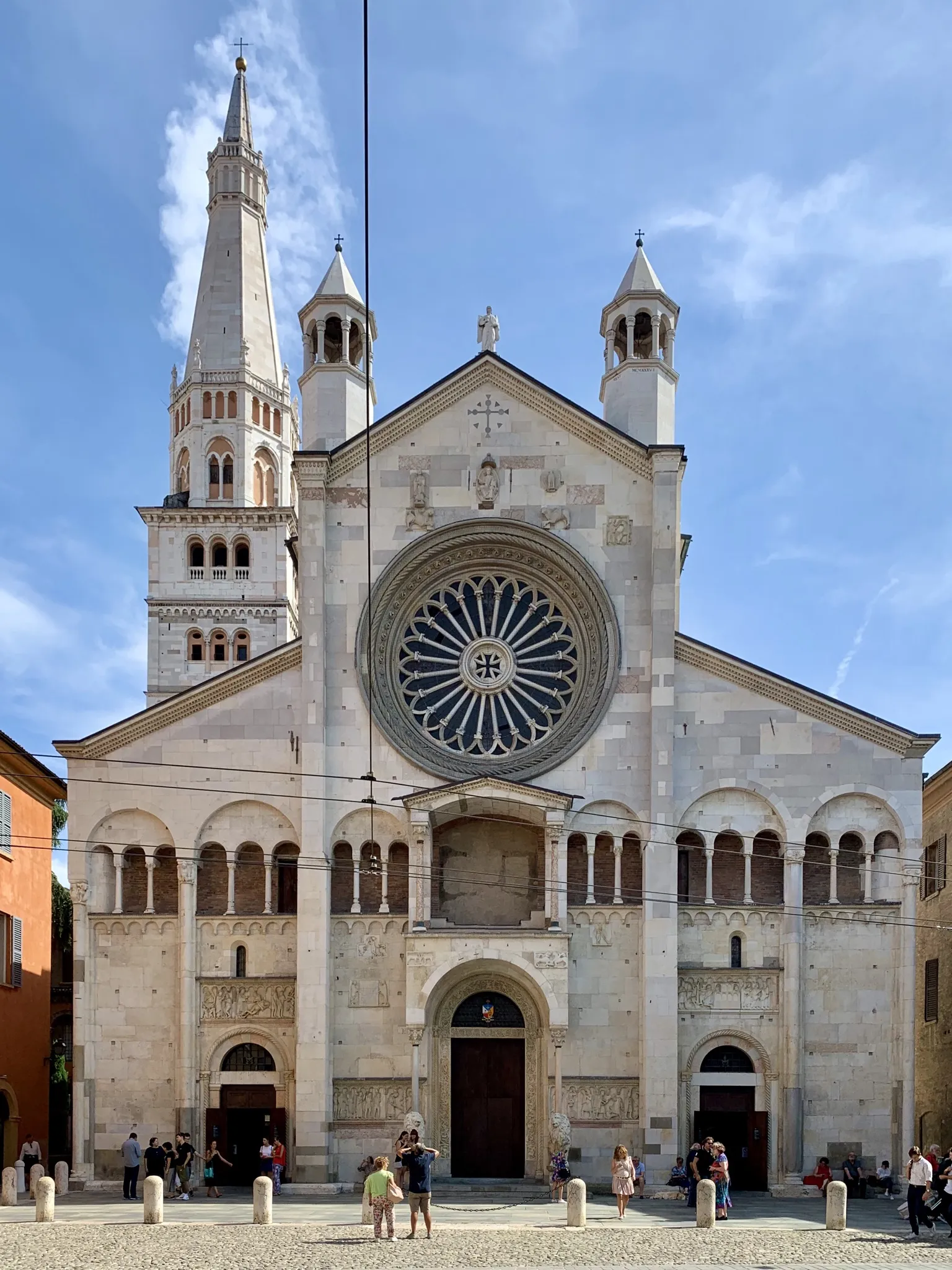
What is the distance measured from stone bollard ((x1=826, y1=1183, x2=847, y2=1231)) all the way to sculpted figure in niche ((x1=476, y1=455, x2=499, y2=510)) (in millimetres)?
16578

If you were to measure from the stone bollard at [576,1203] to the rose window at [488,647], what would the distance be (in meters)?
10.7

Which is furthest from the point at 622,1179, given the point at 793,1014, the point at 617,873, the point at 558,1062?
the point at 617,873

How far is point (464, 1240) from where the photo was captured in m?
23.1

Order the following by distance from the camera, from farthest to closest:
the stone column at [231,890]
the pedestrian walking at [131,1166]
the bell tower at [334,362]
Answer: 1. the bell tower at [334,362]
2. the stone column at [231,890]
3. the pedestrian walking at [131,1166]

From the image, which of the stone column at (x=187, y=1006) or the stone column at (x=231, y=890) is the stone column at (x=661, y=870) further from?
the stone column at (x=187, y=1006)

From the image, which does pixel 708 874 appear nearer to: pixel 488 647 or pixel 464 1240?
pixel 488 647

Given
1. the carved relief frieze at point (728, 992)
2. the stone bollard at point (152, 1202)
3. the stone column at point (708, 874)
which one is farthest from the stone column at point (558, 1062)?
the stone bollard at point (152, 1202)

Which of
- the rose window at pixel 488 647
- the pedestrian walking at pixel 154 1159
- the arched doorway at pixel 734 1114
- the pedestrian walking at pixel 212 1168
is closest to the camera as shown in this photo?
the pedestrian walking at pixel 154 1159

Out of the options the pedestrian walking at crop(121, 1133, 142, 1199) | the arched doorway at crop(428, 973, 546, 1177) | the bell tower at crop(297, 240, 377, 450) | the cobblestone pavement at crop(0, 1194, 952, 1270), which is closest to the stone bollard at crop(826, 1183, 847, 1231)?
the cobblestone pavement at crop(0, 1194, 952, 1270)

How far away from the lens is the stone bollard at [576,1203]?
2470cm

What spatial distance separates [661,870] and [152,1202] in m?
12.6

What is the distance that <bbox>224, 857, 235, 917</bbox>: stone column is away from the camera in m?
32.9

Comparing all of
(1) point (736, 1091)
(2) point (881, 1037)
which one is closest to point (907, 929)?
(2) point (881, 1037)

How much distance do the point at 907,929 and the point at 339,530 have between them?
50.5 feet
